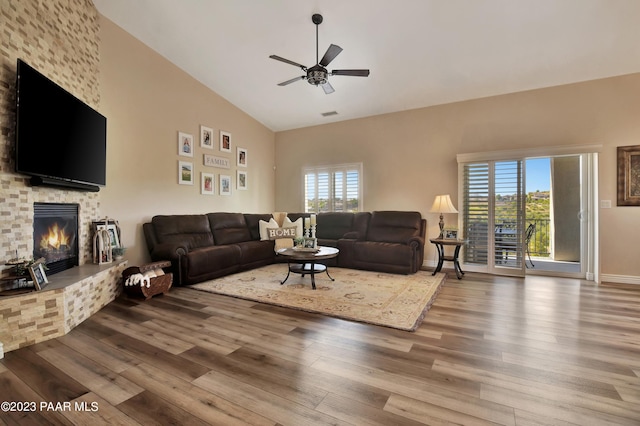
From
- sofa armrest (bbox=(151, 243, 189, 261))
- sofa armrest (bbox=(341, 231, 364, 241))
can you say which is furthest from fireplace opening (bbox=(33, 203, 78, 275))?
sofa armrest (bbox=(341, 231, 364, 241))

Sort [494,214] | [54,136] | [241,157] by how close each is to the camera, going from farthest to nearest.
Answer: [241,157], [494,214], [54,136]

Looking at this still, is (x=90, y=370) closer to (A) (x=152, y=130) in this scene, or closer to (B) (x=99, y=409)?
(B) (x=99, y=409)

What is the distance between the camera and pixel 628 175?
4.21m

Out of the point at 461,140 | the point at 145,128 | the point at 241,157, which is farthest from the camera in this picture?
the point at 241,157

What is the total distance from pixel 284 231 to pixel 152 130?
2.85m

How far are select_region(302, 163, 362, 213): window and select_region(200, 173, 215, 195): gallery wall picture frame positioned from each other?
2.17 meters

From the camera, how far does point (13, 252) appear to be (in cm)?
247

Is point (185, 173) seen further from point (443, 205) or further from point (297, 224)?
point (443, 205)

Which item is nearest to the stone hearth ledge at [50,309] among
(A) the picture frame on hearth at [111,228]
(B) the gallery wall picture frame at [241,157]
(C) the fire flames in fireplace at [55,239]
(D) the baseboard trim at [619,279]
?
(C) the fire flames in fireplace at [55,239]

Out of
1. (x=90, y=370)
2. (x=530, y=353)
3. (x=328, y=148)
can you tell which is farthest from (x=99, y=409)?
(x=328, y=148)

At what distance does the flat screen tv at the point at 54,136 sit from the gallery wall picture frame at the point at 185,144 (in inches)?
55.2

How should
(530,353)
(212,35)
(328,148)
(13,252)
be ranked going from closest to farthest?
(530,353)
(13,252)
(212,35)
(328,148)

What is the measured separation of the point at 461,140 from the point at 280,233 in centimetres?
383

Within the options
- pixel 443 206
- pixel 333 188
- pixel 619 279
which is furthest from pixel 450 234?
pixel 333 188
